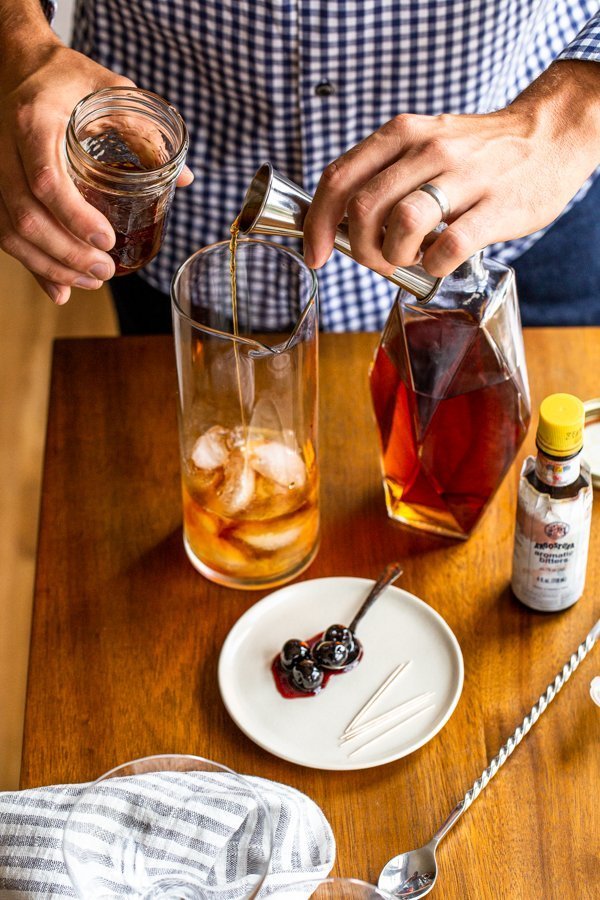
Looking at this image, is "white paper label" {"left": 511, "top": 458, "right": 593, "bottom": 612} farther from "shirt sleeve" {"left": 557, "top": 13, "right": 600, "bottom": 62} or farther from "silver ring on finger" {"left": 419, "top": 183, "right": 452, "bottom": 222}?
"shirt sleeve" {"left": 557, "top": 13, "right": 600, "bottom": 62}

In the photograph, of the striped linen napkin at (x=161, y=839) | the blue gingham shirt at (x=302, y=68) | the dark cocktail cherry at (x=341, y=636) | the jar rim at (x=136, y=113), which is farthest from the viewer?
the blue gingham shirt at (x=302, y=68)

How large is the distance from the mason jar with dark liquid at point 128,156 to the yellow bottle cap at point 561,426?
1.10ft

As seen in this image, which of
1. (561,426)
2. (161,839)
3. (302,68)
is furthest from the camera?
(302,68)

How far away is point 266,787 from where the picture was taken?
776mm

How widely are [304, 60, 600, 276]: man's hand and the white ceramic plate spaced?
0.29m

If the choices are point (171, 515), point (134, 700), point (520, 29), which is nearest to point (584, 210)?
point (520, 29)

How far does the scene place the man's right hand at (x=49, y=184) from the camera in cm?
83

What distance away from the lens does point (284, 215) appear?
2.71ft

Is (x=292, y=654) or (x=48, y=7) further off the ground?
(x=48, y=7)

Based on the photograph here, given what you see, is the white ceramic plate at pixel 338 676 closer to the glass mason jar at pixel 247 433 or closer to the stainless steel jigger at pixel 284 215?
the glass mason jar at pixel 247 433

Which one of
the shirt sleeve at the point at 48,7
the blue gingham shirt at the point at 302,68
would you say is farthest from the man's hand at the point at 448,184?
the shirt sleeve at the point at 48,7

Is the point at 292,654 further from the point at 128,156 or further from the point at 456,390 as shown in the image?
the point at 128,156

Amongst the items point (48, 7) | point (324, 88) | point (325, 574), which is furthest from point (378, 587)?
point (48, 7)

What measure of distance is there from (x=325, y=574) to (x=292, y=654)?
121 mm
